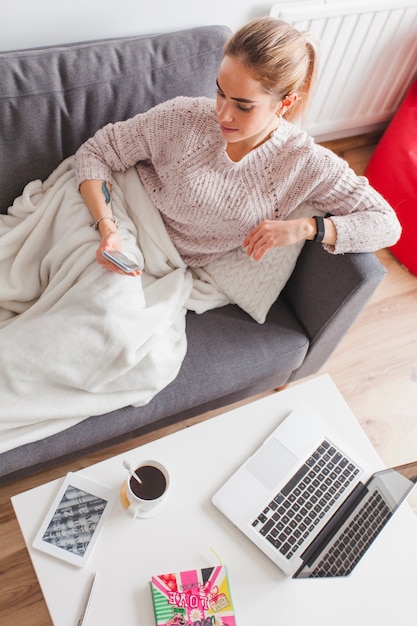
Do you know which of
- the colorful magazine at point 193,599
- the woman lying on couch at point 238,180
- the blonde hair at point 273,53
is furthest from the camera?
the woman lying on couch at point 238,180

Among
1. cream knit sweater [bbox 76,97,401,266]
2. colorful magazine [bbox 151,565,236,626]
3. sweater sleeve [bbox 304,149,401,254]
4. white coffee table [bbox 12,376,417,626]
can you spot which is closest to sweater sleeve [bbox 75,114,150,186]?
cream knit sweater [bbox 76,97,401,266]

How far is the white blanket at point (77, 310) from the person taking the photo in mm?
1225

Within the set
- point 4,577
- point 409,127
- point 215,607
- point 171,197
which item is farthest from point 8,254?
point 409,127

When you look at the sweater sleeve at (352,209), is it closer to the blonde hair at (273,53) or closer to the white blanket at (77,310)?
the blonde hair at (273,53)

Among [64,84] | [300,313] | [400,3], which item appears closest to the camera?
[64,84]

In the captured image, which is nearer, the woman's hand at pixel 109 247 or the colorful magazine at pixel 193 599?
the colorful magazine at pixel 193 599

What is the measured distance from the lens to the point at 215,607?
1.03m

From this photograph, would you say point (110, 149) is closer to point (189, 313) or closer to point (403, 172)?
point (189, 313)

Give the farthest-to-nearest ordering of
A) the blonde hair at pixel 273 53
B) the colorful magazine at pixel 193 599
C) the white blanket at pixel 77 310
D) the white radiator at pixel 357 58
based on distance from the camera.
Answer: the white radiator at pixel 357 58 → the white blanket at pixel 77 310 → the blonde hair at pixel 273 53 → the colorful magazine at pixel 193 599

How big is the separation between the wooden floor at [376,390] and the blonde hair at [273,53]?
1.03 meters

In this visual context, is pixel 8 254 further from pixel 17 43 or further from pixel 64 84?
pixel 17 43

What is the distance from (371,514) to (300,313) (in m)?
0.63

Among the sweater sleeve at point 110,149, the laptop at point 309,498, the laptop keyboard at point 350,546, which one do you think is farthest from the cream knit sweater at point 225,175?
the laptop keyboard at point 350,546

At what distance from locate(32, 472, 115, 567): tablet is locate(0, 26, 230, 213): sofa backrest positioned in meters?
0.79
